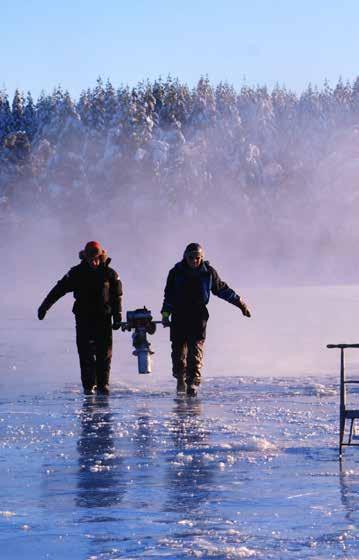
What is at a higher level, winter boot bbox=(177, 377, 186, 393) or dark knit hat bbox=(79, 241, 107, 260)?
dark knit hat bbox=(79, 241, 107, 260)

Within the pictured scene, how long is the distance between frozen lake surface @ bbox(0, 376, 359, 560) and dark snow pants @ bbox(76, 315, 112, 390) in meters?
1.24

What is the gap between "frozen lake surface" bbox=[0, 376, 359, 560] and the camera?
755 centimetres

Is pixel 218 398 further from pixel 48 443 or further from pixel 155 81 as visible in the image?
pixel 155 81

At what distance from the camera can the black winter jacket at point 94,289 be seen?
1631 cm

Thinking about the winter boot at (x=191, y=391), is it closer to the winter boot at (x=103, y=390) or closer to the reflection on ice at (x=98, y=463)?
the winter boot at (x=103, y=390)

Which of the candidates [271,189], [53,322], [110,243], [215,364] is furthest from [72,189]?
[215,364]

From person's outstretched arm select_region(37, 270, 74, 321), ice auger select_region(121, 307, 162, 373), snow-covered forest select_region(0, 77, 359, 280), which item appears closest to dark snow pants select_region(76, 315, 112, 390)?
ice auger select_region(121, 307, 162, 373)

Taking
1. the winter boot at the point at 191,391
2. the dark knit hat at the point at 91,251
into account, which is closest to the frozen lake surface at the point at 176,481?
the winter boot at the point at 191,391

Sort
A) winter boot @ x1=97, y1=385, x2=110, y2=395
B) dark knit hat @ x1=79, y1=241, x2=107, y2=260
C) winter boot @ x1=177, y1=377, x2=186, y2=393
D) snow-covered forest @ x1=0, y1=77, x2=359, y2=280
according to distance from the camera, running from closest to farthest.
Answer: dark knit hat @ x1=79, y1=241, x2=107, y2=260 → winter boot @ x1=97, y1=385, x2=110, y2=395 → winter boot @ x1=177, y1=377, x2=186, y2=393 → snow-covered forest @ x1=0, y1=77, x2=359, y2=280

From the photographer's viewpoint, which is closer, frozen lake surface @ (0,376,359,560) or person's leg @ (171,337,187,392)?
frozen lake surface @ (0,376,359,560)

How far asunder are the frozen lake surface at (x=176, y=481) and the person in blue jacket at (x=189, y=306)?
126 cm

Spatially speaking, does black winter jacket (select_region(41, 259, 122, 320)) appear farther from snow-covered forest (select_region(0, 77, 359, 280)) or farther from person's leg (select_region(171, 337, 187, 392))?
snow-covered forest (select_region(0, 77, 359, 280))

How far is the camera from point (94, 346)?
16.6 meters

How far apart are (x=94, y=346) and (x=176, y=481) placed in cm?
710
